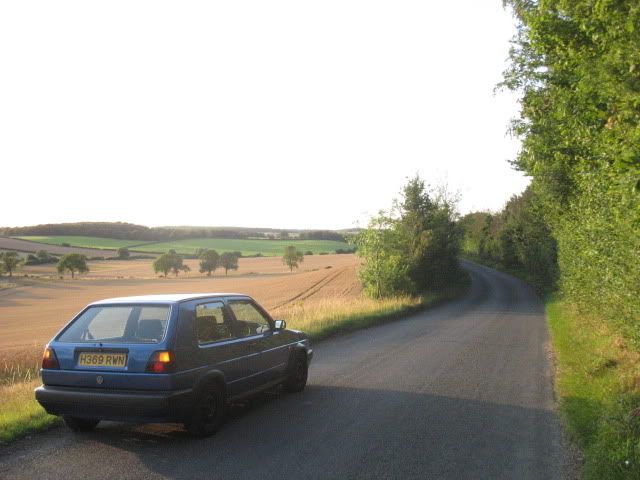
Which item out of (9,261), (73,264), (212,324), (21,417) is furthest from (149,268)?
(212,324)

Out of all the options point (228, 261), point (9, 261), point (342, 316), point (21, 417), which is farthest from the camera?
point (228, 261)

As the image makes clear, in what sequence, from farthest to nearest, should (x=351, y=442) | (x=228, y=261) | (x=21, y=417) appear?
(x=228, y=261), (x=21, y=417), (x=351, y=442)

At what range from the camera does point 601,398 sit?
8492mm

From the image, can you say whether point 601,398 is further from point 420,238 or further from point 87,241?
point 87,241

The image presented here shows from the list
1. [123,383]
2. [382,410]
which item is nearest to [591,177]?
[382,410]

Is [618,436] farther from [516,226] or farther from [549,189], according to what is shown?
[516,226]

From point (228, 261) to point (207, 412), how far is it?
82.6 m

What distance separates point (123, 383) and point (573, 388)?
6.82 m

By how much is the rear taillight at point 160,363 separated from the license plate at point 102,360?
304 millimetres

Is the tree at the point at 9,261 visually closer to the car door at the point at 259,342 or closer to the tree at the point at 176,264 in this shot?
the tree at the point at 176,264

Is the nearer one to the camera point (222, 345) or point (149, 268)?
point (222, 345)

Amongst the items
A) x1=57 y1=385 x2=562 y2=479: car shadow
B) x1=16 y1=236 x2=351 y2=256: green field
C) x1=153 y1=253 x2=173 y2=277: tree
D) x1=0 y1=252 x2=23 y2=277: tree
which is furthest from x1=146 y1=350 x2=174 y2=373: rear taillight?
x1=16 y1=236 x2=351 y2=256: green field

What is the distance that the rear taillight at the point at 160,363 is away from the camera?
632 cm

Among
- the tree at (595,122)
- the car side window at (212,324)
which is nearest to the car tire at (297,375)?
the car side window at (212,324)
